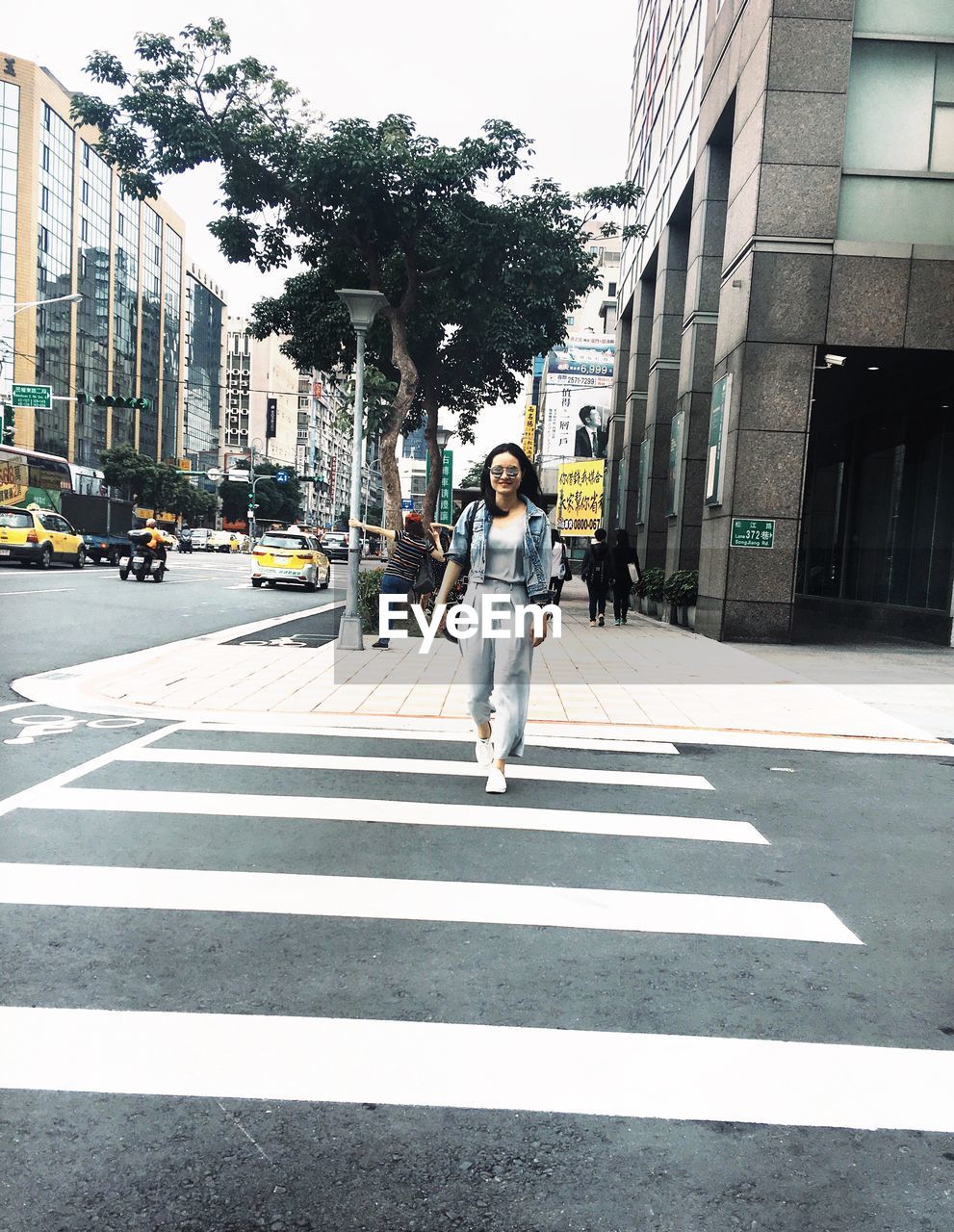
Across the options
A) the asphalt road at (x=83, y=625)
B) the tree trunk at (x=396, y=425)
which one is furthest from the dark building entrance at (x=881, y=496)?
the asphalt road at (x=83, y=625)

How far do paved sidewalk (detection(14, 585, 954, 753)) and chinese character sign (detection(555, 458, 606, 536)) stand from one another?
43.2 ft

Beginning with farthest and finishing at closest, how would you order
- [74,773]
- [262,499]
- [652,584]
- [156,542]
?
[262,499]
[156,542]
[652,584]
[74,773]

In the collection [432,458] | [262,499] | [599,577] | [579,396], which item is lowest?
[599,577]

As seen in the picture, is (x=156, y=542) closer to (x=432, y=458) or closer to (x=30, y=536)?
(x=30, y=536)

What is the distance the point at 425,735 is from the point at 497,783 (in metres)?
1.95

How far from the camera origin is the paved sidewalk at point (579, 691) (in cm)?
898

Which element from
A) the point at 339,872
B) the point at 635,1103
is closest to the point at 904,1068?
the point at 635,1103

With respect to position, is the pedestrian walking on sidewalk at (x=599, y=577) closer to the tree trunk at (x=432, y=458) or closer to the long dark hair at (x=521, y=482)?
the tree trunk at (x=432, y=458)

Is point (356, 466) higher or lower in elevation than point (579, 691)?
higher

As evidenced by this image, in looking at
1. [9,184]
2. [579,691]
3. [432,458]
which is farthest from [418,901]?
[9,184]

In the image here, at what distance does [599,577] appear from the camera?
20562 mm

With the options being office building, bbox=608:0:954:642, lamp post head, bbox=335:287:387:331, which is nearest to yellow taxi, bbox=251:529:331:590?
office building, bbox=608:0:954:642

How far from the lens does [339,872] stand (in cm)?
478

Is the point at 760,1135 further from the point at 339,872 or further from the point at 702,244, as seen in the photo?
the point at 702,244
